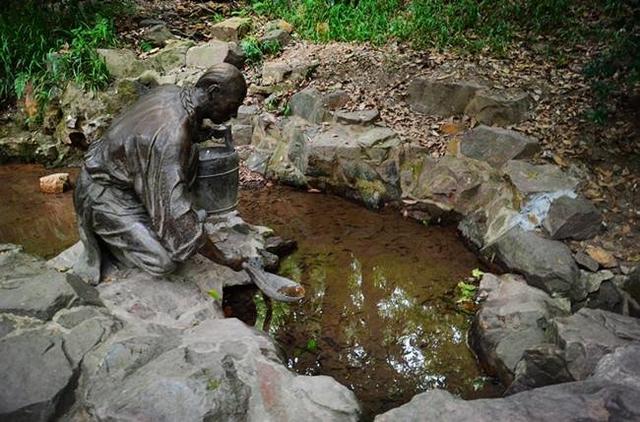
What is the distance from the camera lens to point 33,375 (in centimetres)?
303

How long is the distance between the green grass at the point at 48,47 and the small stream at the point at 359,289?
6.19 ft

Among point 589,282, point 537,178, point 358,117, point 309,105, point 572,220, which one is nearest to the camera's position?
point 589,282

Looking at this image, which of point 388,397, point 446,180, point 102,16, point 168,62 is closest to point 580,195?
point 446,180

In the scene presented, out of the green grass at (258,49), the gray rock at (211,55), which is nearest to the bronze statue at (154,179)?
the gray rock at (211,55)

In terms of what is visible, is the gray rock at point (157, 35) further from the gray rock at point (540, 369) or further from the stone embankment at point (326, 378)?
the gray rock at point (540, 369)

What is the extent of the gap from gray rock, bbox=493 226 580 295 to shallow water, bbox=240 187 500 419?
35 cm

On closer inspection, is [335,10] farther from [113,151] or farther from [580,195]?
[113,151]

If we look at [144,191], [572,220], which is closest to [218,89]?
[144,191]

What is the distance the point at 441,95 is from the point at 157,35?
5.20 meters

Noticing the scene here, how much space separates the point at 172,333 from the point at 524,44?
627 cm

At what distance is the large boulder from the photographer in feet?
8.54

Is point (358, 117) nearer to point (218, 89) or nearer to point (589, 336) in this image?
point (218, 89)

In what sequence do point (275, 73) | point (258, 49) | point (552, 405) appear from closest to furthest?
point (552, 405)
point (275, 73)
point (258, 49)

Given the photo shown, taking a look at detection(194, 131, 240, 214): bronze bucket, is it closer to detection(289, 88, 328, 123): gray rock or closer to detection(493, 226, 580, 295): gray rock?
detection(493, 226, 580, 295): gray rock
